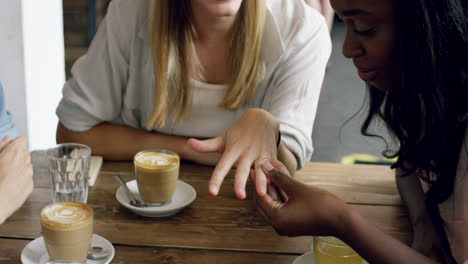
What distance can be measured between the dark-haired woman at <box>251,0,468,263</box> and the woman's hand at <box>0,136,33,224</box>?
601 mm

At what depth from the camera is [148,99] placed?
1.71 meters

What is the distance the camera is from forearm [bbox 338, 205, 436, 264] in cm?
88

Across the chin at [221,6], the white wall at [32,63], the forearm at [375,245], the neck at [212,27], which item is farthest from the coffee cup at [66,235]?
the white wall at [32,63]

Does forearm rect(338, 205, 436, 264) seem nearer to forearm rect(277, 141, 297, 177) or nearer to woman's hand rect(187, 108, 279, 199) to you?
woman's hand rect(187, 108, 279, 199)

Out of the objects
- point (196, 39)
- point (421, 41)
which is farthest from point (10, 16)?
point (421, 41)

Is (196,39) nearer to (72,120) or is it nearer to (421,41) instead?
(72,120)

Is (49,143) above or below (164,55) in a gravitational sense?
below

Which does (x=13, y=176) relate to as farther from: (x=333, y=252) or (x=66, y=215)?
(x=333, y=252)

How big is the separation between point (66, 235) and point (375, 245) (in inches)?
23.4

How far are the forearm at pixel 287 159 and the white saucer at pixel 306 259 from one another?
414 mm

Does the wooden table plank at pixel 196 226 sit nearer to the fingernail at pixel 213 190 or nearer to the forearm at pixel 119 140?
the fingernail at pixel 213 190

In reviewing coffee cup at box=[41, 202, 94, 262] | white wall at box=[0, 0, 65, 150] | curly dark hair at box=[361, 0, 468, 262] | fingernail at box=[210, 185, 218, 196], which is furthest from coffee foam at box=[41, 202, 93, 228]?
white wall at box=[0, 0, 65, 150]

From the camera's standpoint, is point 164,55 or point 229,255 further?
point 164,55

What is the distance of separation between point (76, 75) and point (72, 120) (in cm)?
15
